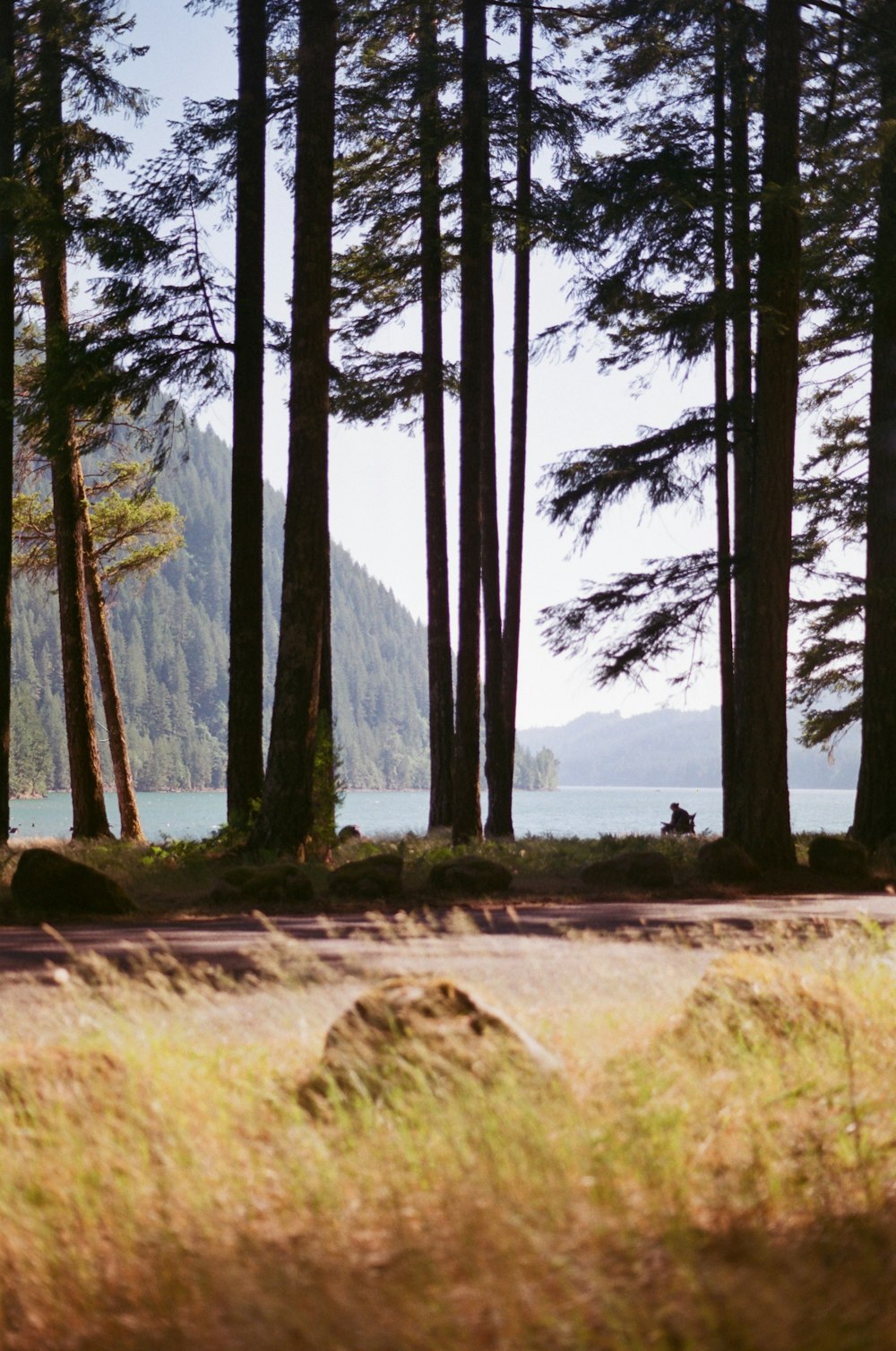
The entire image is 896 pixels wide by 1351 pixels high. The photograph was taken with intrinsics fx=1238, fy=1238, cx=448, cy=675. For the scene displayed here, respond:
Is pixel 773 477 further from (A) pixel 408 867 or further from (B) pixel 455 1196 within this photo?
(B) pixel 455 1196

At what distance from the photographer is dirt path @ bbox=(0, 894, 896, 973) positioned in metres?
7.29

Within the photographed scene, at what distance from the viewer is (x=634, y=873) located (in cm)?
1197

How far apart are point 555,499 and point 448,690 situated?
4512 millimetres

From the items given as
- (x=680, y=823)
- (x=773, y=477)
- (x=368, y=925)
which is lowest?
(x=680, y=823)

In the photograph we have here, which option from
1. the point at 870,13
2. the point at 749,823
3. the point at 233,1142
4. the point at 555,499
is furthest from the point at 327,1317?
the point at 870,13

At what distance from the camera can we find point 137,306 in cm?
1523

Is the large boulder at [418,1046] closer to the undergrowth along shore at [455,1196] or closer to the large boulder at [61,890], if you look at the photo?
the undergrowth along shore at [455,1196]

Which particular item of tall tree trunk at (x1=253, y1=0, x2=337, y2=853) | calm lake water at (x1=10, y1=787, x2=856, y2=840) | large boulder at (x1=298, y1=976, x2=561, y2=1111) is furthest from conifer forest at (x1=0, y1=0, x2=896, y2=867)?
calm lake water at (x1=10, y1=787, x2=856, y2=840)

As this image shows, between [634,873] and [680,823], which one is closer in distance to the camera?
[634,873]

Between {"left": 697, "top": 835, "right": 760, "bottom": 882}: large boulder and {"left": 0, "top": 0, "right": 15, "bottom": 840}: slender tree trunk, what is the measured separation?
9.92 m

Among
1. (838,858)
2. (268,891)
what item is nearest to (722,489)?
(838,858)

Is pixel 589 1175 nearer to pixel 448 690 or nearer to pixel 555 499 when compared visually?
pixel 555 499

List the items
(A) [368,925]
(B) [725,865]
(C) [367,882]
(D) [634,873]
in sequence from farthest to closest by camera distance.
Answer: (B) [725,865] < (D) [634,873] < (C) [367,882] < (A) [368,925]

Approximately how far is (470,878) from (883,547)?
27.8ft
